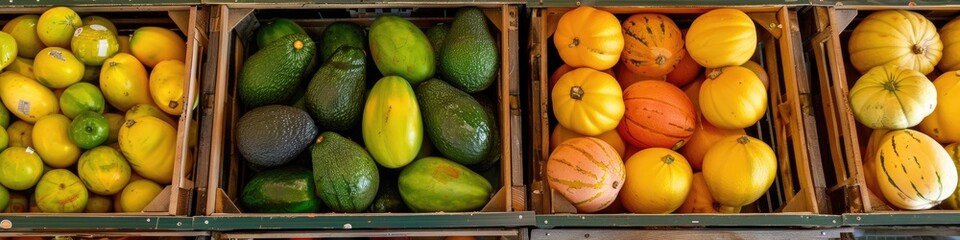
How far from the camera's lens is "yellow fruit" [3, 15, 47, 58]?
86.8 inches

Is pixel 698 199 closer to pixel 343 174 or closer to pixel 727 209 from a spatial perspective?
pixel 727 209

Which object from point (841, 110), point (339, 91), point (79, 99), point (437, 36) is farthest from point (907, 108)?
point (79, 99)

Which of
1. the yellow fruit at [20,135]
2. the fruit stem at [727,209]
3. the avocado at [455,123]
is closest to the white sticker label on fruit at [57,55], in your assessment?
the yellow fruit at [20,135]

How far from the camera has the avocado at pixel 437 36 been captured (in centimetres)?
224

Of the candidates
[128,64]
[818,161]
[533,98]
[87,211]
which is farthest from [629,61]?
[87,211]

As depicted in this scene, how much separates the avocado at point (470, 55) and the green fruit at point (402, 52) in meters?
0.06

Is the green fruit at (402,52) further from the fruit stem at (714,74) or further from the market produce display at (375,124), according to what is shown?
the fruit stem at (714,74)

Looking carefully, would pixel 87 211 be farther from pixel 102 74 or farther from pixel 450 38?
pixel 450 38

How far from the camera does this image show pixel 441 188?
1.95 m

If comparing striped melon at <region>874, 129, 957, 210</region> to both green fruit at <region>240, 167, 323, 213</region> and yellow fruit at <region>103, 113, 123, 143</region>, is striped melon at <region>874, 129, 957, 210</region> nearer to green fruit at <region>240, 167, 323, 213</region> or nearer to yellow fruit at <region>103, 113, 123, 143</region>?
green fruit at <region>240, 167, 323, 213</region>

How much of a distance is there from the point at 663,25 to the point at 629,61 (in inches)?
6.3

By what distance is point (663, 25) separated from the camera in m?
2.21

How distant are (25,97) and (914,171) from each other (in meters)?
2.64

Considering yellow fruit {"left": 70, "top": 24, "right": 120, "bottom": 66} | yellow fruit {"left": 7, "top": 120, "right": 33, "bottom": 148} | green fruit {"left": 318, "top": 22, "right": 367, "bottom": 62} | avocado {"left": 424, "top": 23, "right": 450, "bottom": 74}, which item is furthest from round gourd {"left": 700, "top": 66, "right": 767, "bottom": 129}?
yellow fruit {"left": 7, "top": 120, "right": 33, "bottom": 148}
